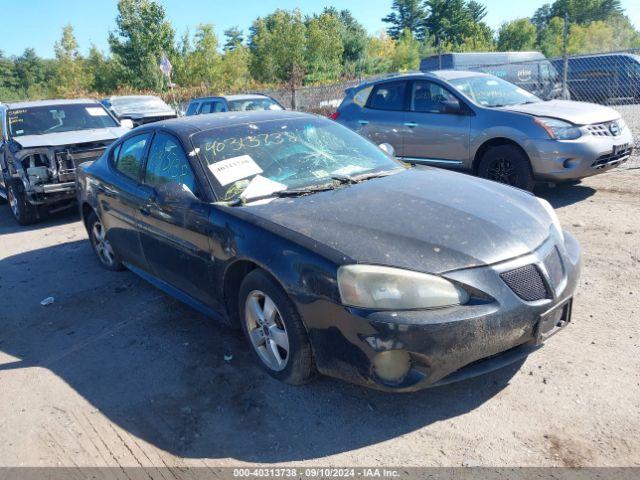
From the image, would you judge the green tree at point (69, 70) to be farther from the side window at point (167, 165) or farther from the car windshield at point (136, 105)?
the side window at point (167, 165)

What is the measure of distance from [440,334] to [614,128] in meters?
5.49

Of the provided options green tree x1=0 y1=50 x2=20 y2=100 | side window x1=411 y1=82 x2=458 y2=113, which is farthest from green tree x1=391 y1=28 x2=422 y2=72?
green tree x1=0 y1=50 x2=20 y2=100

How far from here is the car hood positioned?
2688mm

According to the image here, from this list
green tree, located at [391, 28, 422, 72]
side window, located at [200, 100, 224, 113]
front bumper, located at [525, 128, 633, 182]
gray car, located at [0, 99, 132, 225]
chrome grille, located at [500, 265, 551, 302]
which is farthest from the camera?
green tree, located at [391, 28, 422, 72]

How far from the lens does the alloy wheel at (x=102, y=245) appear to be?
219 inches

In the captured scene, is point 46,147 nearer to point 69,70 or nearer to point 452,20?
point 69,70

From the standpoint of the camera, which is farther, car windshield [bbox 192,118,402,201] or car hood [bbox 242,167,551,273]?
car windshield [bbox 192,118,402,201]

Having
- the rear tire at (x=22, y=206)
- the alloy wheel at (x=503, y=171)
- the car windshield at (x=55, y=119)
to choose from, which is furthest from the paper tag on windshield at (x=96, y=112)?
the alloy wheel at (x=503, y=171)

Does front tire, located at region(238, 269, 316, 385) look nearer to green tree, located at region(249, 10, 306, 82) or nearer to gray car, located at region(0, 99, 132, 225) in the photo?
gray car, located at region(0, 99, 132, 225)

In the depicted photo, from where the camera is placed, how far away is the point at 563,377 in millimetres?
3012

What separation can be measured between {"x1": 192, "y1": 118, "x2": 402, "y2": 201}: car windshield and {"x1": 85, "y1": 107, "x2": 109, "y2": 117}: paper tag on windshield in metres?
6.21

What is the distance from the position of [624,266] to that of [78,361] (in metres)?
4.50

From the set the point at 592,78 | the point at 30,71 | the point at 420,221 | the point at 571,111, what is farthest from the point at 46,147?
the point at 30,71

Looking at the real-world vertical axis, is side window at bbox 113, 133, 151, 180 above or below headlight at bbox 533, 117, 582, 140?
above
